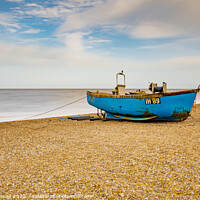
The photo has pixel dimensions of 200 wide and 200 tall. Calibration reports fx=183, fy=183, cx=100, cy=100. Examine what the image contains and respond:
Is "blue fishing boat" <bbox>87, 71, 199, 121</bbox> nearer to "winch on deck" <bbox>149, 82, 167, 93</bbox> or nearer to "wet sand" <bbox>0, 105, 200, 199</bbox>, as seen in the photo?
"winch on deck" <bbox>149, 82, 167, 93</bbox>

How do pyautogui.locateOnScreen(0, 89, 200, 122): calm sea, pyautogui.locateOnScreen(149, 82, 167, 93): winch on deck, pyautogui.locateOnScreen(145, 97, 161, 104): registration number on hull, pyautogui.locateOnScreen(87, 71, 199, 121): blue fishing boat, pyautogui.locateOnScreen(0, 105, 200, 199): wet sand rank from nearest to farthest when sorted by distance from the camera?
pyautogui.locateOnScreen(0, 105, 200, 199): wet sand, pyautogui.locateOnScreen(87, 71, 199, 121): blue fishing boat, pyautogui.locateOnScreen(145, 97, 161, 104): registration number on hull, pyautogui.locateOnScreen(149, 82, 167, 93): winch on deck, pyautogui.locateOnScreen(0, 89, 200, 122): calm sea

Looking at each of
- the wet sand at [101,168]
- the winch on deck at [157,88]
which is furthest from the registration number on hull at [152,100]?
the wet sand at [101,168]

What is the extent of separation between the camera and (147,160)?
16.3 feet

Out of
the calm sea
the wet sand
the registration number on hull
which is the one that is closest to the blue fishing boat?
the registration number on hull

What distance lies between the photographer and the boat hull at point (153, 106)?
10.2 metres

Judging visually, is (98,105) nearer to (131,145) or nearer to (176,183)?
(131,145)

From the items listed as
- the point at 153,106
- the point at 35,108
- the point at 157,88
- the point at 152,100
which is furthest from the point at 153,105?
the point at 35,108

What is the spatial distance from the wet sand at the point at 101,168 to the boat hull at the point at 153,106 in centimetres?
337

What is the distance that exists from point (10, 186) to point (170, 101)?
8.76 metres

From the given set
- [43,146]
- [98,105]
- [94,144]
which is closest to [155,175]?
[94,144]

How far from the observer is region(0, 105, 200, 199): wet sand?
3595 mm

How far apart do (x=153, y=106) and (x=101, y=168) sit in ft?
22.4

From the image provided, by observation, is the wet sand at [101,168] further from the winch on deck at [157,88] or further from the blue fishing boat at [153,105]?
the winch on deck at [157,88]

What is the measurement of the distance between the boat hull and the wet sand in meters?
3.37
